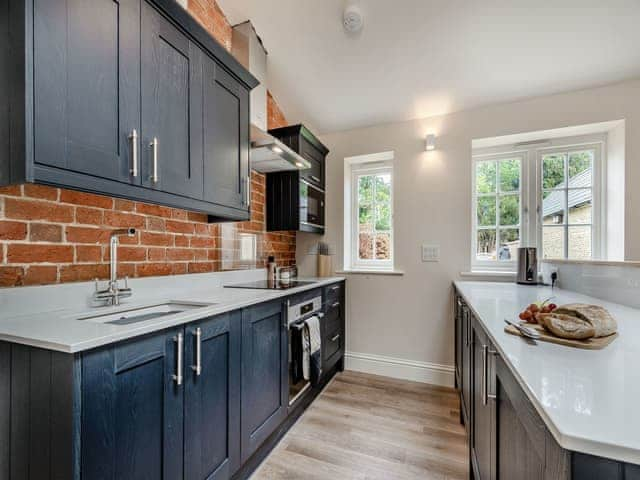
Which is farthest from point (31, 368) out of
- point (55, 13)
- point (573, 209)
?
point (573, 209)

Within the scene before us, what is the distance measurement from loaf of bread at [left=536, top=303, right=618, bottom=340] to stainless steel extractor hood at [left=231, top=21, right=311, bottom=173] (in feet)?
5.69

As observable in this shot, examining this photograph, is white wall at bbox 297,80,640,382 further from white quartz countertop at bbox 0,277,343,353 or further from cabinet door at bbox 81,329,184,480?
cabinet door at bbox 81,329,184,480

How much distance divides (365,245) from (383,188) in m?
0.61

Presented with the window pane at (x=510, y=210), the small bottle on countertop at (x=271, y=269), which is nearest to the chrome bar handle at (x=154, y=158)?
the small bottle on countertop at (x=271, y=269)

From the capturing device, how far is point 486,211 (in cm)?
266

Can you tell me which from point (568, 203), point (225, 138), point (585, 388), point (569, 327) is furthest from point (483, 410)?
point (568, 203)

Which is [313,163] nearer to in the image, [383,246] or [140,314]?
[383,246]

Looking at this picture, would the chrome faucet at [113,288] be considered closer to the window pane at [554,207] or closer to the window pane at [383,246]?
the window pane at [383,246]

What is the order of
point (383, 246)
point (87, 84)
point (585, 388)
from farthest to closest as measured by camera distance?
1. point (383, 246)
2. point (87, 84)
3. point (585, 388)

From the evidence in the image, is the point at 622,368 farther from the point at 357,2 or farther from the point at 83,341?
the point at 357,2

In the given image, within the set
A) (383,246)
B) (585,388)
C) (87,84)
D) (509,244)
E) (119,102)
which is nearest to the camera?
(585,388)

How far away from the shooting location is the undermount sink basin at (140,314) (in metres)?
1.17

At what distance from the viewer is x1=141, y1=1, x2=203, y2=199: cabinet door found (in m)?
1.23

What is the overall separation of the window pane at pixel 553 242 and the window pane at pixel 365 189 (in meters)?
1.54
